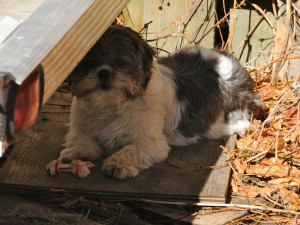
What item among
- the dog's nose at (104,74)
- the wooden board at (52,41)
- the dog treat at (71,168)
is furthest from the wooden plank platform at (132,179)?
the wooden board at (52,41)

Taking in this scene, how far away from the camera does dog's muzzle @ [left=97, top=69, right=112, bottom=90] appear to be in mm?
5117

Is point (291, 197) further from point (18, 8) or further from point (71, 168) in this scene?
point (18, 8)

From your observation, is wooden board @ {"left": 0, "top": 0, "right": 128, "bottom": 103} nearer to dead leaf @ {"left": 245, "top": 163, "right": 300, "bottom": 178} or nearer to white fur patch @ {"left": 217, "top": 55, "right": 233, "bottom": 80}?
dead leaf @ {"left": 245, "top": 163, "right": 300, "bottom": 178}

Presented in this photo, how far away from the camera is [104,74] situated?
5113mm

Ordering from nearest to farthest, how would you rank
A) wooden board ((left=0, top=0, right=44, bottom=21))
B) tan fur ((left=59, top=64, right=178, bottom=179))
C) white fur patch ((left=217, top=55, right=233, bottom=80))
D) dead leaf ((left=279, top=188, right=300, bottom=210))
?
1. wooden board ((left=0, top=0, right=44, bottom=21))
2. dead leaf ((left=279, top=188, right=300, bottom=210))
3. tan fur ((left=59, top=64, right=178, bottom=179))
4. white fur patch ((left=217, top=55, right=233, bottom=80))

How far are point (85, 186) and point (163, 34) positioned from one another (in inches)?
100

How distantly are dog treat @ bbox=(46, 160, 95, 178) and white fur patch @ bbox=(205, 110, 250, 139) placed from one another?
4.30 ft

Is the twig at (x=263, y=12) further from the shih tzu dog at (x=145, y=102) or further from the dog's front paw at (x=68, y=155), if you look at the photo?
the dog's front paw at (x=68, y=155)

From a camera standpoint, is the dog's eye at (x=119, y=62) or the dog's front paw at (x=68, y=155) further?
the dog's front paw at (x=68, y=155)

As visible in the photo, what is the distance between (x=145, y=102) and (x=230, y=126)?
1.02 meters

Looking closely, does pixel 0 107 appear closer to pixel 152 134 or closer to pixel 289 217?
pixel 289 217

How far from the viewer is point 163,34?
7168mm

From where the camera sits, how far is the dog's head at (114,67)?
5.14 metres

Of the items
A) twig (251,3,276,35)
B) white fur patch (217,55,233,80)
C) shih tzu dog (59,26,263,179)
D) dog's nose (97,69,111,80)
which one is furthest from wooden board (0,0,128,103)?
twig (251,3,276,35)
